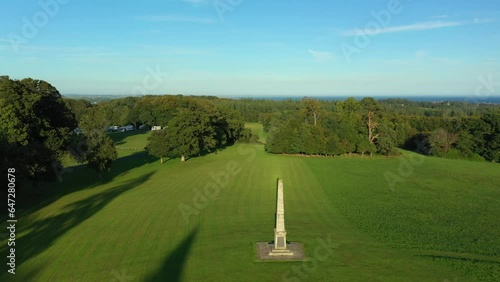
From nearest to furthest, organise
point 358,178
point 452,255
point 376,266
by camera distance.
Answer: point 376,266 < point 452,255 < point 358,178

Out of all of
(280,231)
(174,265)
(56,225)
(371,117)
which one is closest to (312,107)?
(371,117)

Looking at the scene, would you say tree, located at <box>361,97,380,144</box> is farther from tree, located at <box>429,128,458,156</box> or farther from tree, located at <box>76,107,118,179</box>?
tree, located at <box>76,107,118,179</box>

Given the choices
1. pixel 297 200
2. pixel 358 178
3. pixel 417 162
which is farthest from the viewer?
pixel 417 162

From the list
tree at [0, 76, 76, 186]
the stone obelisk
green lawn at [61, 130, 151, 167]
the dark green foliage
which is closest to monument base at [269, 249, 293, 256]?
the stone obelisk

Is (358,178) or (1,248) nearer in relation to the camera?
(1,248)

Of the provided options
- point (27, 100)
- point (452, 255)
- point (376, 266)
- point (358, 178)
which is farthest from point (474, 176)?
point (27, 100)

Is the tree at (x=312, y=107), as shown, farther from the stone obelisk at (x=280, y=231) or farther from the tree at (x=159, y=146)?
the stone obelisk at (x=280, y=231)

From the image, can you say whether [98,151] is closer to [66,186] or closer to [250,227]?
[66,186]

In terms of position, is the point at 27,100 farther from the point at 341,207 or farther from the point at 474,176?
the point at 474,176
